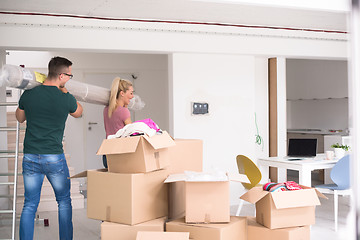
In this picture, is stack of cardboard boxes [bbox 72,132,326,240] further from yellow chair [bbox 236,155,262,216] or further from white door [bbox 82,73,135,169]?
white door [bbox 82,73,135,169]

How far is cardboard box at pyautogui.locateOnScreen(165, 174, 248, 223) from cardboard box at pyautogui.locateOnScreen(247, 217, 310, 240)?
32cm

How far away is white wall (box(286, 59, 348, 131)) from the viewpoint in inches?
→ 362

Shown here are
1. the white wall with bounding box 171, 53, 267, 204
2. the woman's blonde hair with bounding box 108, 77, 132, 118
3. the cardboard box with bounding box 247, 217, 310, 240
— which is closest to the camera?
the cardboard box with bounding box 247, 217, 310, 240

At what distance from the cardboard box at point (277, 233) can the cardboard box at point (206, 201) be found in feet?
1.05

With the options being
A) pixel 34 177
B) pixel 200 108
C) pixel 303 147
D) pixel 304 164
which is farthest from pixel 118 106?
pixel 303 147

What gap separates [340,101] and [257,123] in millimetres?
3056

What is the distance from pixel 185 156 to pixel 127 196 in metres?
0.76

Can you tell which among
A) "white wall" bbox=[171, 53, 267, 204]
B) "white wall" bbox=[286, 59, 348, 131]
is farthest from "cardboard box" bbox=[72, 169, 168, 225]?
"white wall" bbox=[286, 59, 348, 131]

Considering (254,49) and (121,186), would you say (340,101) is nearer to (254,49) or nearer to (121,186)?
(254,49)

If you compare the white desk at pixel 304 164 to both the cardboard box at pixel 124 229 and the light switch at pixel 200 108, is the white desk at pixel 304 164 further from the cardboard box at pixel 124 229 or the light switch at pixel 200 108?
the cardboard box at pixel 124 229

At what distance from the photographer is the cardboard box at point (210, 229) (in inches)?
123

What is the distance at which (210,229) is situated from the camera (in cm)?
315

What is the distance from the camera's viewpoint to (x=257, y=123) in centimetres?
707

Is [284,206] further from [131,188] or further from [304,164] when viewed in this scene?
[304,164]
